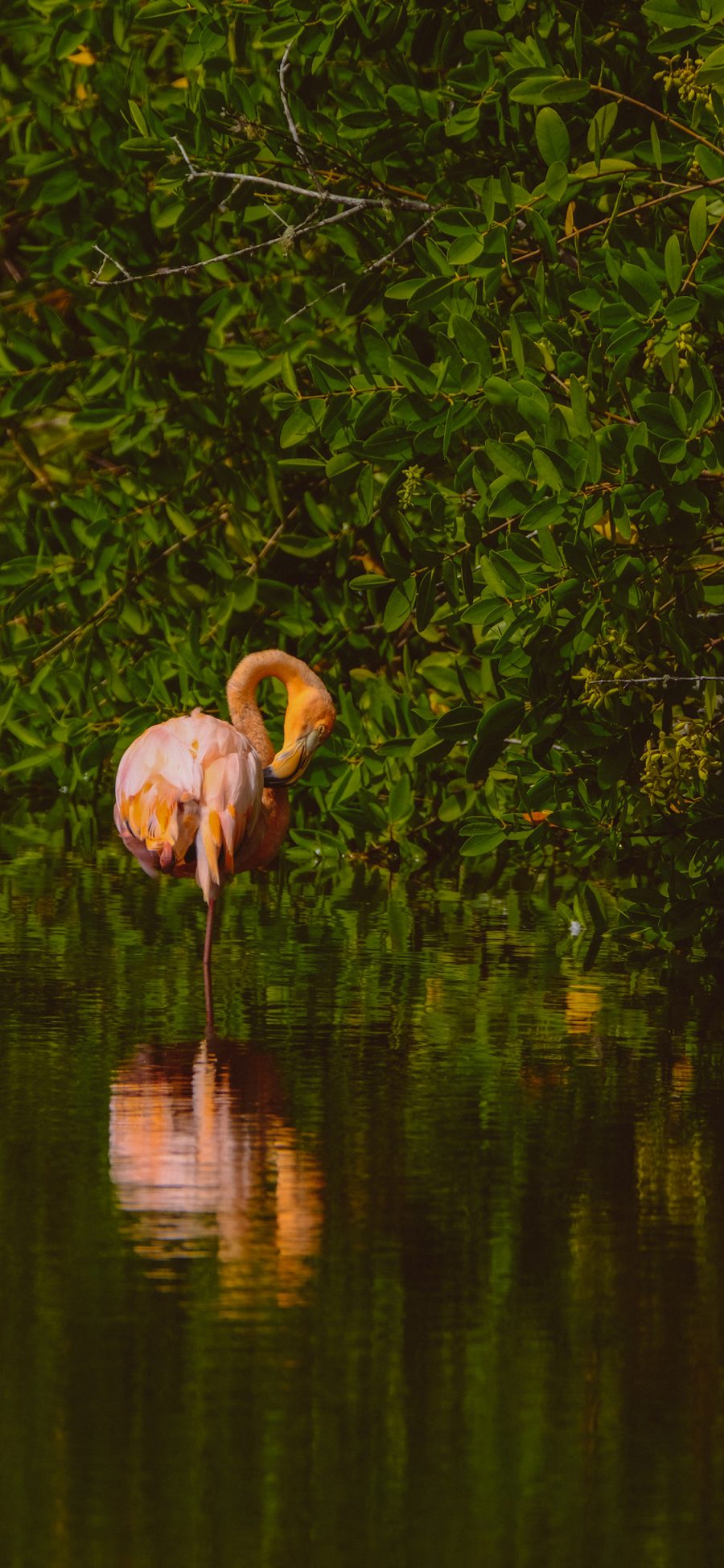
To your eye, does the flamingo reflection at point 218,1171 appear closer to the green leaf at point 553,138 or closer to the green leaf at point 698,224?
the green leaf at point 698,224

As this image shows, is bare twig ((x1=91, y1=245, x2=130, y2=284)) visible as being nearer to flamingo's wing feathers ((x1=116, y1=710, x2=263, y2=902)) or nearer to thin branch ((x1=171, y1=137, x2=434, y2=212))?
thin branch ((x1=171, y1=137, x2=434, y2=212))

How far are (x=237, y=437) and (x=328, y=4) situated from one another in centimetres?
250

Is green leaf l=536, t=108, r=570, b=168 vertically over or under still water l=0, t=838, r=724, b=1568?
over

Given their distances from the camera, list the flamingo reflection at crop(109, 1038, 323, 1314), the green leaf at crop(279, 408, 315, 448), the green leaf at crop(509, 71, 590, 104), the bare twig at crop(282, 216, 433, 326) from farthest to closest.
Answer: the green leaf at crop(279, 408, 315, 448), the bare twig at crop(282, 216, 433, 326), the green leaf at crop(509, 71, 590, 104), the flamingo reflection at crop(109, 1038, 323, 1314)

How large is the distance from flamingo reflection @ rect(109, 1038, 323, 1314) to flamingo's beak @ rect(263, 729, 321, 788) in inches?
66.0

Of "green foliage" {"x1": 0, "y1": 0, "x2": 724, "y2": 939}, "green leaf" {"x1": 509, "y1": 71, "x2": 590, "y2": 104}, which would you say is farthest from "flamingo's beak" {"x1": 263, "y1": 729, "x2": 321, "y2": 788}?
"green leaf" {"x1": 509, "y1": 71, "x2": 590, "y2": 104}

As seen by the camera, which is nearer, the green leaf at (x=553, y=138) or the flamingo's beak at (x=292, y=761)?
the green leaf at (x=553, y=138)

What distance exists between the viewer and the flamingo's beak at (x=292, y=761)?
805 cm

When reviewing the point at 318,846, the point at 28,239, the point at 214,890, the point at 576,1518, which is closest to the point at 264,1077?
the point at 214,890

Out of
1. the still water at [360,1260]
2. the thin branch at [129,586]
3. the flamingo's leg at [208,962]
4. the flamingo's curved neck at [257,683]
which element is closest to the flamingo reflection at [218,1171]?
the still water at [360,1260]

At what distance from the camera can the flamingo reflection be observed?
15.1 ft

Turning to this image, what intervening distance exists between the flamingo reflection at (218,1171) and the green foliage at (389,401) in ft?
4.07

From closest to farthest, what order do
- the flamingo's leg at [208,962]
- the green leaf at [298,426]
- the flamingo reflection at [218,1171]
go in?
the flamingo reflection at [218,1171] → the flamingo's leg at [208,962] → the green leaf at [298,426]

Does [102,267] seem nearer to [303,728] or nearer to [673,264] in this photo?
[303,728]
